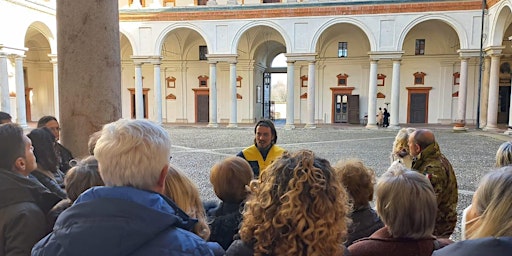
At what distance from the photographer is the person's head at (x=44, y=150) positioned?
107 inches

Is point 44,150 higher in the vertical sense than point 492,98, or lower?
lower

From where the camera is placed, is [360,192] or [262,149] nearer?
[360,192]

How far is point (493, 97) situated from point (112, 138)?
21.6m

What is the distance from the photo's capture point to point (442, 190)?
310cm

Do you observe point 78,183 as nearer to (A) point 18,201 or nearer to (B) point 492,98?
(A) point 18,201

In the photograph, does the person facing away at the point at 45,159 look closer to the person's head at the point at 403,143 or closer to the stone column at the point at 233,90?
the person's head at the point at 403,143

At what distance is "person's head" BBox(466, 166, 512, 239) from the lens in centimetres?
135

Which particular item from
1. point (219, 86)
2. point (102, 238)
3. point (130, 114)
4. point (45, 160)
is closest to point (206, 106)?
point (219, 86)

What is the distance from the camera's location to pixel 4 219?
173 cm

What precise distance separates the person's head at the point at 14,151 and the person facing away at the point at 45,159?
0.46 metres

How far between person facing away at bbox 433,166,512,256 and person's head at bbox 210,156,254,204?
1.09m

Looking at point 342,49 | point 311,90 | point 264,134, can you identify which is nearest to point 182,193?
point 264,134

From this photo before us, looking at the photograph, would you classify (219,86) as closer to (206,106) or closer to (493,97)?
(206,106)

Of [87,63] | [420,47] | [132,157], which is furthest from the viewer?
[420,47]
